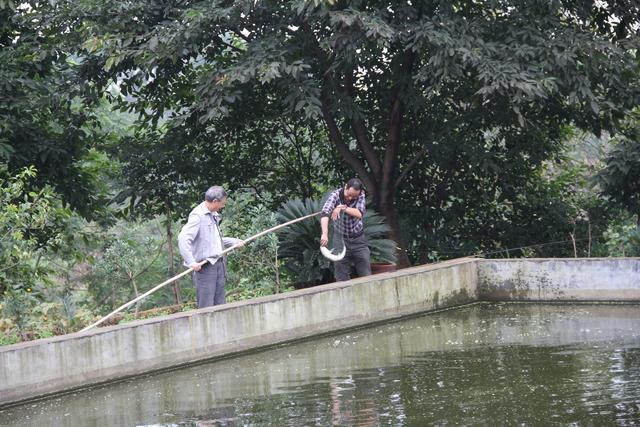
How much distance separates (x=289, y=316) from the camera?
12.2 metres

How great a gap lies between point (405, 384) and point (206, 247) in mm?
3101

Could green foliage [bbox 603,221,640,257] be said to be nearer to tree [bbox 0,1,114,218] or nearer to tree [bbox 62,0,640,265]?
tree [bbox 62,0,640,265]

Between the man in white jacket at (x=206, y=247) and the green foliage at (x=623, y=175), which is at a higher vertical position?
the green foliage at (x=623, y=175)

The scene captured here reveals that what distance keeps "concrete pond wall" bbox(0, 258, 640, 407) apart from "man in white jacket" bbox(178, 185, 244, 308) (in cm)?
49

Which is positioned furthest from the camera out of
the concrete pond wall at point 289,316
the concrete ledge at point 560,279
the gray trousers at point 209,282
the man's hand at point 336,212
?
the concrete ledge at point 560,279

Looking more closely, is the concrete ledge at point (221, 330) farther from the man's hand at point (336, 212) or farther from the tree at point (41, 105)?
the tree at point (41, 105)

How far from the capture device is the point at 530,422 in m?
8.01

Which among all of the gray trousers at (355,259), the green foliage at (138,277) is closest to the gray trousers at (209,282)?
the gray trousers at (355,259)

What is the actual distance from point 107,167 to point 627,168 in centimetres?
812

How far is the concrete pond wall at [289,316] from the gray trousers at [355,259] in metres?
0.56

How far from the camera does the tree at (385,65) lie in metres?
14.0

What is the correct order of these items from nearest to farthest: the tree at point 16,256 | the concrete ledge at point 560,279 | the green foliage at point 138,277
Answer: the tree at point 16,256
the concrete ledge at point 560,279
the green foliage at point 138,277

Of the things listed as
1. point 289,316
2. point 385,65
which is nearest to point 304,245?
point 289,316

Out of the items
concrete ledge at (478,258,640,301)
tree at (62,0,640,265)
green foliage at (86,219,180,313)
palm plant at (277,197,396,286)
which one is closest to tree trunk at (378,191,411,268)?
tree at (62,0,640,265)
